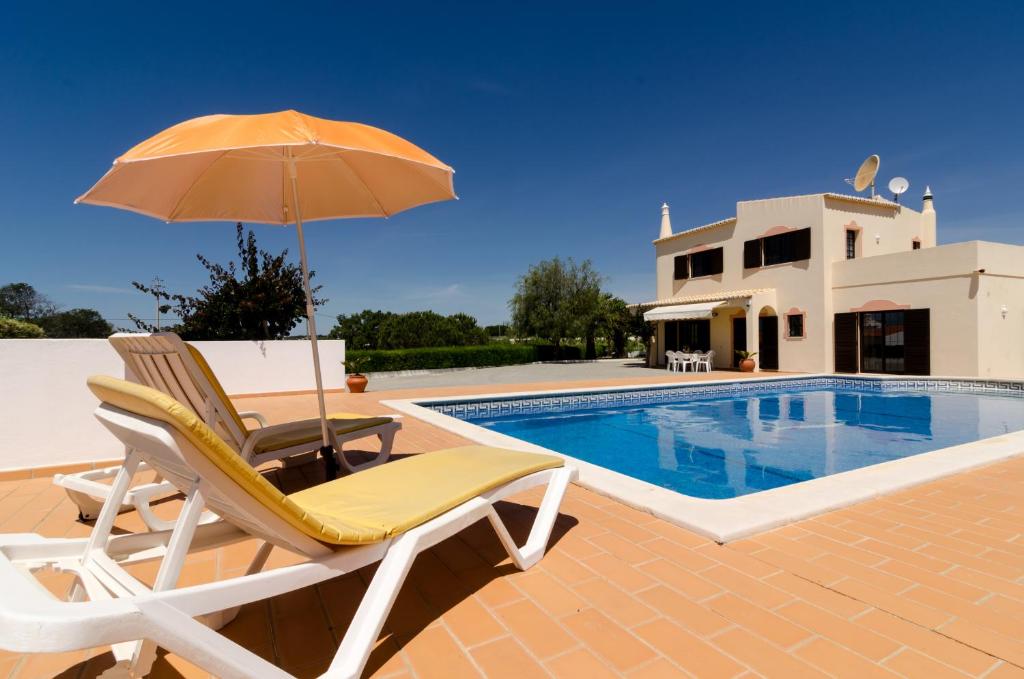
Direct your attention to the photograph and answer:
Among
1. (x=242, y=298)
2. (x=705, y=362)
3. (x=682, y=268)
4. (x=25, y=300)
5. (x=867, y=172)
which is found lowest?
(x=705, y=362)

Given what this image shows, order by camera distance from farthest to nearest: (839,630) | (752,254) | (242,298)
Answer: (752,254) < (242,298) < (839,630)

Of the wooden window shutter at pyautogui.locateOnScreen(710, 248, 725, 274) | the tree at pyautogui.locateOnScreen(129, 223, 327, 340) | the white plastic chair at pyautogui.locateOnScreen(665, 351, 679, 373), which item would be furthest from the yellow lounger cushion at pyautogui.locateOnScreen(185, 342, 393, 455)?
the wooden window shutter at pyautogui.locateOnScreen(710, 248, 725, 274)

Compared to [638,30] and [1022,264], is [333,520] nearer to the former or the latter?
[638,30]

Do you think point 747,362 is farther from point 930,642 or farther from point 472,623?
point 472,623

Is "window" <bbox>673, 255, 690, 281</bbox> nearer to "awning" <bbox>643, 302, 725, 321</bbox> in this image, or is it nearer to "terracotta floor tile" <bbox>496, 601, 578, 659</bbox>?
"awning" <bbox>643, 302, 725, 321</bbox>

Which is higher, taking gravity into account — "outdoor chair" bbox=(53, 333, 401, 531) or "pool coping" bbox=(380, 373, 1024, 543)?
"outdoor chair" bbox=(53, 333, 401, 531)

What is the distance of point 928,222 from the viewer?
22.4m

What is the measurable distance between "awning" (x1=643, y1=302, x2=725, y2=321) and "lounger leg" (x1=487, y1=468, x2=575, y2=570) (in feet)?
66.1

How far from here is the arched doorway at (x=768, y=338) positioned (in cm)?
2139

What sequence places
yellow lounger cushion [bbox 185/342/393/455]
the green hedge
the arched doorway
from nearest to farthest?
yellow lounger cushion [bbox 185/342/393/455] → the arched doorway → the green hedge

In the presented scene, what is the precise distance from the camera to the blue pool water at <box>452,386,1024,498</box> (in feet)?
24.0

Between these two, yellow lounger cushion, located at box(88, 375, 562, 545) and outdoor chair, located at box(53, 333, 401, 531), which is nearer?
yellow lounger cushion, located at box(88, 375, 562, 545)

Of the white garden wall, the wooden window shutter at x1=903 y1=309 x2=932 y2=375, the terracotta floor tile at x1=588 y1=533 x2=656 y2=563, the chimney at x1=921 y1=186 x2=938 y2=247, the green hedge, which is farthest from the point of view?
the green hedge

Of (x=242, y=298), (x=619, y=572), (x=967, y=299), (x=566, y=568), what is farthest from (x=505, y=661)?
(x=967, y=299)
